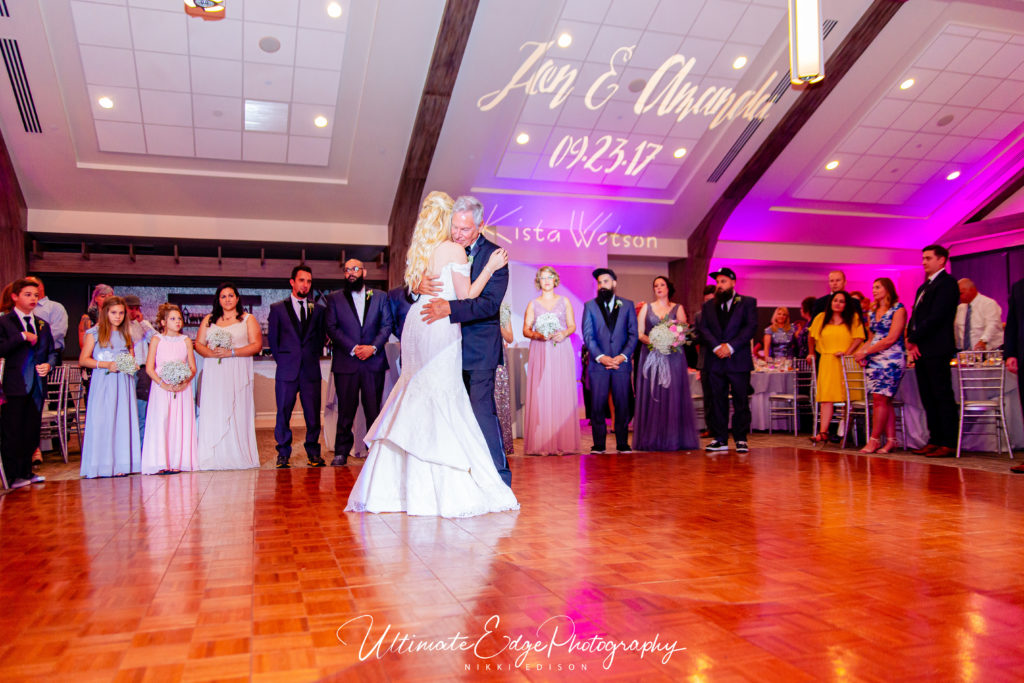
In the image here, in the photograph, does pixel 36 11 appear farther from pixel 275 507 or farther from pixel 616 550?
pixel 616 550

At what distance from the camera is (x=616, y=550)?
2.75 m

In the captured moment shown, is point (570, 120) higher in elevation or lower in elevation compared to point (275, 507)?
higher

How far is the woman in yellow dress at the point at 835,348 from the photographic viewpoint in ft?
23.1

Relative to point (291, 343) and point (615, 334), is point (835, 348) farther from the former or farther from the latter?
point (291, 343)

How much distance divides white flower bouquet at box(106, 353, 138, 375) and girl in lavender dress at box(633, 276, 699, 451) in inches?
178

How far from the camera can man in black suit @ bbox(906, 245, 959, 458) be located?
6039mm

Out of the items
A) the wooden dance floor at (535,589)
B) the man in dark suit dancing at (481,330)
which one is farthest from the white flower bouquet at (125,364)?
the man in dark suit dancing at (481,330)

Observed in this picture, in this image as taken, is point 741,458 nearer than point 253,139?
Yes

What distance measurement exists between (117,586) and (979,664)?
8.17ft

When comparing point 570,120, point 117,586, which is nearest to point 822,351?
point 570,120

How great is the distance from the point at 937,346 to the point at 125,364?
677 centimetres

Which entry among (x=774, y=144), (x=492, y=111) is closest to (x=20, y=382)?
(x=492, y=111)

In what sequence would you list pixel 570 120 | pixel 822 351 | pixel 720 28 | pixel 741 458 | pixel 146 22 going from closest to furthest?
pixel 741 458, pixel 822 351, pixel 146 22, pixel 720 28, pixel 570 120

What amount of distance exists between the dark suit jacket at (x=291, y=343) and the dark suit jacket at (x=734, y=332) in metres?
3.56
